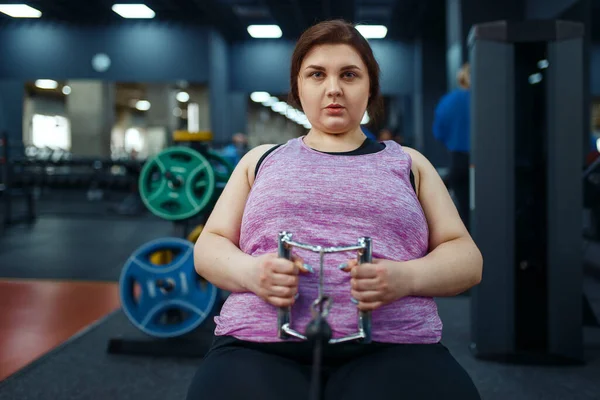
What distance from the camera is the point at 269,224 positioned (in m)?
0.98

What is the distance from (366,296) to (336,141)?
349 millimetres

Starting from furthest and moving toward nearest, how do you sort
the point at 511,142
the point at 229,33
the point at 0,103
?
the point at 229,33, the point at 0,103, the point at 511,142

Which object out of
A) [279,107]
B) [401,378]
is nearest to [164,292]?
[401,378]

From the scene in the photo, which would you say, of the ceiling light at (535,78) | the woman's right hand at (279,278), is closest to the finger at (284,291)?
the woman's right hand at (279,278)

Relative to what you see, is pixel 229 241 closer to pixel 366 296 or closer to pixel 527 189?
pixel 366 296

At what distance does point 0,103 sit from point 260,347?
38.5 feet

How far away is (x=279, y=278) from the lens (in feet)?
2.76

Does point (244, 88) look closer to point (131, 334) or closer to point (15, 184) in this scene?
point (15, 184)

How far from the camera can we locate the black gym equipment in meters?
2.25

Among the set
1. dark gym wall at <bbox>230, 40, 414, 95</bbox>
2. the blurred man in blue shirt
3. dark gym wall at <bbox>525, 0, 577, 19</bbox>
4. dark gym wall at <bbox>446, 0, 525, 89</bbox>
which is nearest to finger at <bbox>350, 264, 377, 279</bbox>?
the blurred man in blue shirt

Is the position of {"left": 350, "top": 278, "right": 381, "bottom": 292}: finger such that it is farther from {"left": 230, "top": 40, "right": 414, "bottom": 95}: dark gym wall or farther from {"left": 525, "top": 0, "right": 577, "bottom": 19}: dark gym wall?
{"left": 230, "top": 40, "right": 414, "bottom": 95}: dark gym wall

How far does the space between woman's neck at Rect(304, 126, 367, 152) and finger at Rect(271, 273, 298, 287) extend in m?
0.32

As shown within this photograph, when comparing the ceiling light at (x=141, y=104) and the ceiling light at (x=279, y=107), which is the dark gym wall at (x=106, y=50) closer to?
the ceiling light at (x=279, y=107)

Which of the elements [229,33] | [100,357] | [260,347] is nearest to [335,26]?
[260,347]
